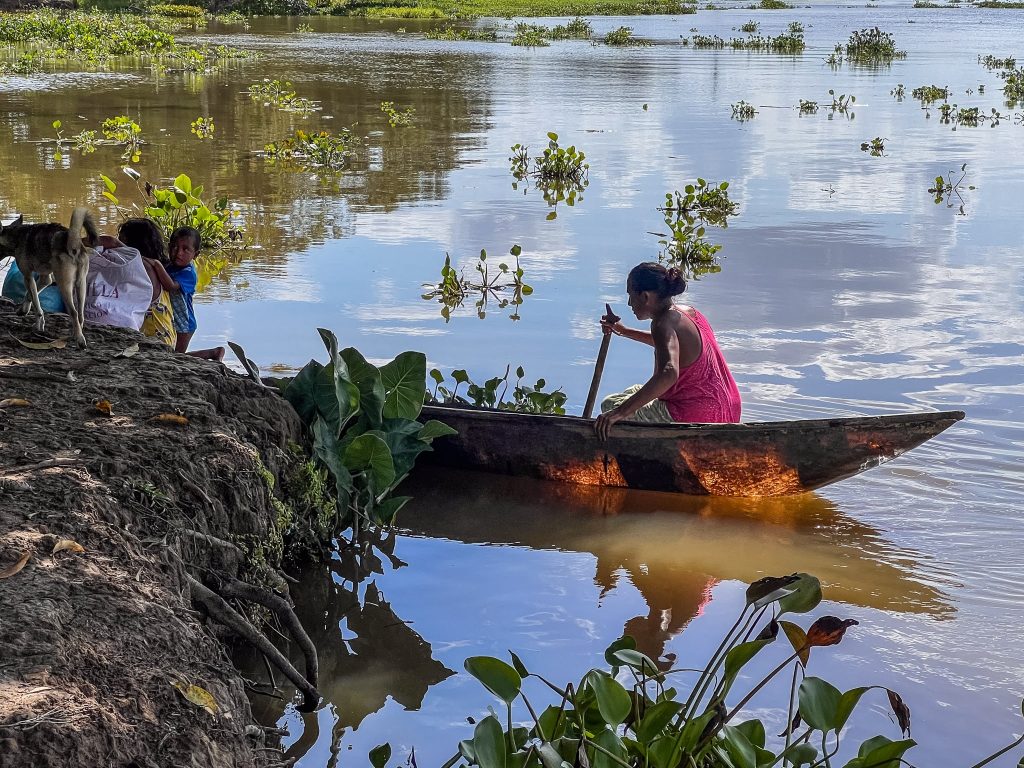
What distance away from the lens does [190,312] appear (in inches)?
238

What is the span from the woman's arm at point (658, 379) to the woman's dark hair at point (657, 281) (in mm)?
173

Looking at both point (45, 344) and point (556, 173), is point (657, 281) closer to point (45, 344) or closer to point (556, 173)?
point (45, 344)

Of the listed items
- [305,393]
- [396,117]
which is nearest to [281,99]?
[396,117]

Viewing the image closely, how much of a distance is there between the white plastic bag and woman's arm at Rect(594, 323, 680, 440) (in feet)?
7.58

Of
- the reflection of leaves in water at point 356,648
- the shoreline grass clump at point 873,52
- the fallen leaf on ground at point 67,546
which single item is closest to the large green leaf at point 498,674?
the reflection of leaves in water at point 356,648

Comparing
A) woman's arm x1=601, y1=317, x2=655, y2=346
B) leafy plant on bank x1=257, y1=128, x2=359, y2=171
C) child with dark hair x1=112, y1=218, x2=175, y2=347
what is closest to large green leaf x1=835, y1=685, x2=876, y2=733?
woman's arm x1=601, y1=317, x2=655, y2=346

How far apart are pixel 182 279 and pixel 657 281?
2.52m

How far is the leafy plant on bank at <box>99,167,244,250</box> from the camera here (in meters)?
8.85

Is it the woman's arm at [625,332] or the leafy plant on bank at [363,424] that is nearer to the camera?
the leafy plant on bank at [363,424]

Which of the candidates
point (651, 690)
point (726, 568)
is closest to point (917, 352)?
point (726, 568)

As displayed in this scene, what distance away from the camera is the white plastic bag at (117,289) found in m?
5.27

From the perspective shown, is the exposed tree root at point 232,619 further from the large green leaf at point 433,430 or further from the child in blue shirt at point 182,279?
the child in blue shirt at point 182,279

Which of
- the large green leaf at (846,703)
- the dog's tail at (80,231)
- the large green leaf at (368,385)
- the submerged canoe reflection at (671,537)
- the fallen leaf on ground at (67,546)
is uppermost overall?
the dog's tail at (80,231)

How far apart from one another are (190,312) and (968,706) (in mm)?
4268
